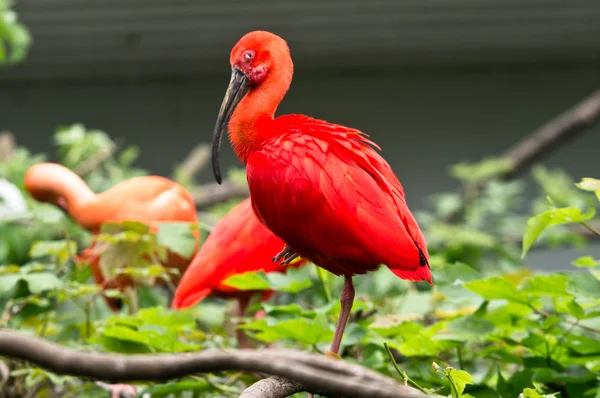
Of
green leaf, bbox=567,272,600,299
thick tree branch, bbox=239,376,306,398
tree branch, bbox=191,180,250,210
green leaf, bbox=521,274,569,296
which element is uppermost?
tree branch, bbox=191,180,250,210

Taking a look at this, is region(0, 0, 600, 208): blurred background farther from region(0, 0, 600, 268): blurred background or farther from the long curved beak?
the long curved beak

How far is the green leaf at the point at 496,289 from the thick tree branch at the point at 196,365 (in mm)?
1128

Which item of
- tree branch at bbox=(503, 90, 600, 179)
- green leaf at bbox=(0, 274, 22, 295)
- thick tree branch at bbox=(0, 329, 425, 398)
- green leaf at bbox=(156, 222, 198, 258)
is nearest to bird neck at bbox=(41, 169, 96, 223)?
green leaf at bbox=(156, 222, 198, 258)

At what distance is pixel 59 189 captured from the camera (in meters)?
3.55

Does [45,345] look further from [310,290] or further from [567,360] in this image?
[310,290]

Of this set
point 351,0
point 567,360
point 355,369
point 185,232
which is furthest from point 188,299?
point 351,0

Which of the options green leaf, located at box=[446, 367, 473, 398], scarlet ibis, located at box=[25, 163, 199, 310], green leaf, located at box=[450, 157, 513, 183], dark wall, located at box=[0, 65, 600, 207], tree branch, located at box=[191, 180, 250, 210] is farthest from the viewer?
dark wall, located at box=[0, 65, 600, 207]

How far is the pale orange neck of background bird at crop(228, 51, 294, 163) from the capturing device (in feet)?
5.85

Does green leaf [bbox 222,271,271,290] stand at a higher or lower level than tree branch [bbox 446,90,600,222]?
lower

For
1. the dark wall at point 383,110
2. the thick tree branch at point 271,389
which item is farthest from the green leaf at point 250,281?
the dark wall at point 383,110

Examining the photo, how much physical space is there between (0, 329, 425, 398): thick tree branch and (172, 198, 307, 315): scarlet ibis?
6.83 feet

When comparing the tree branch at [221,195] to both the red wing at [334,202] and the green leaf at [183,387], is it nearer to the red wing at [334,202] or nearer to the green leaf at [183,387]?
the green leaf at [183,387]

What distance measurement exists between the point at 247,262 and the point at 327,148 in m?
1.29

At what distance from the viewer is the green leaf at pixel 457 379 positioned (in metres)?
1.43
